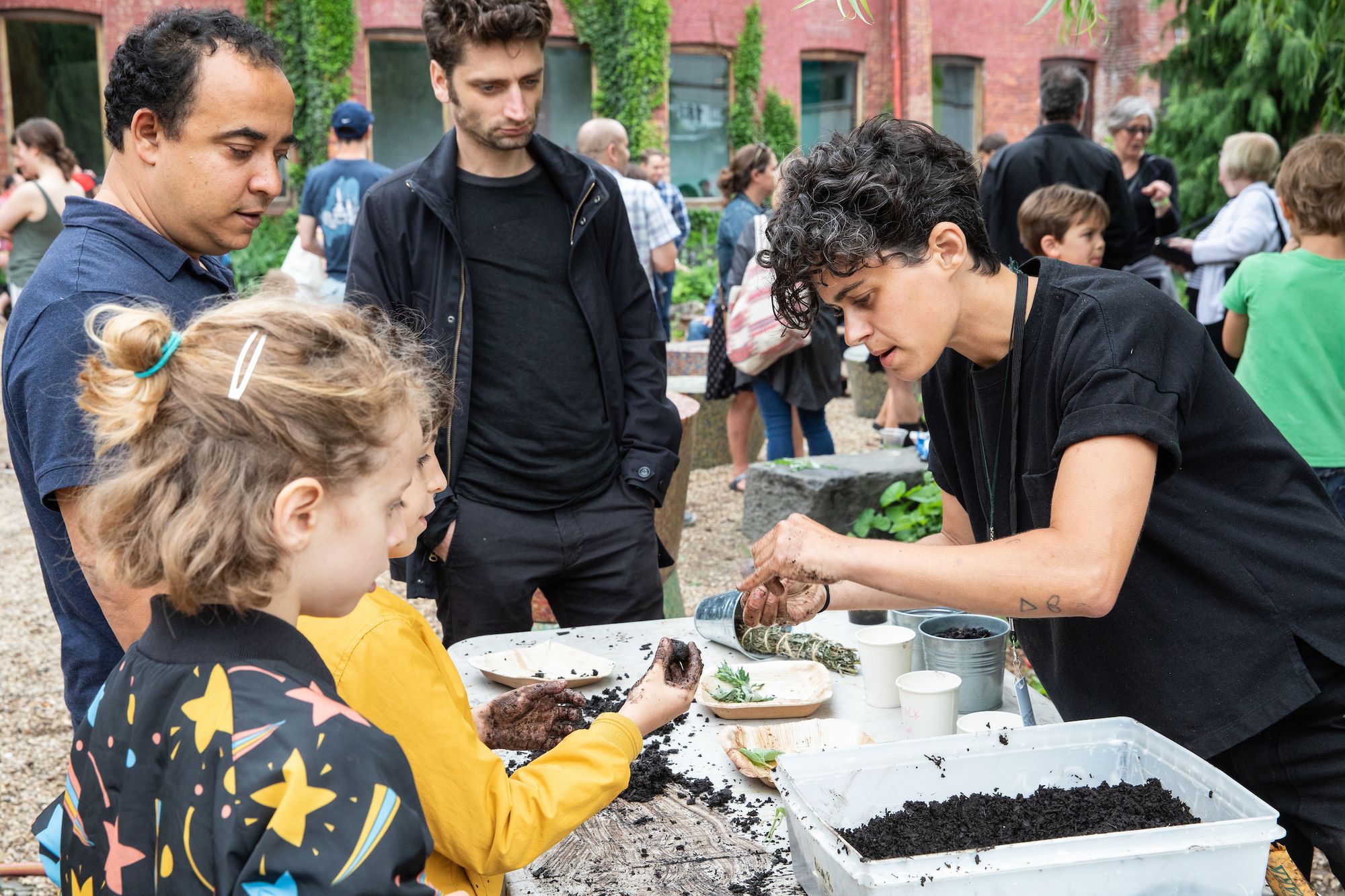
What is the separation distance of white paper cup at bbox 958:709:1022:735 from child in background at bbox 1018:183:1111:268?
305cm

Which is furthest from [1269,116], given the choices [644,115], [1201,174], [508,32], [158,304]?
[158,304]

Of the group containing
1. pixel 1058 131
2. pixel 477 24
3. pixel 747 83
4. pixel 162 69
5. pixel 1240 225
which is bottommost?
pixel 1240 225

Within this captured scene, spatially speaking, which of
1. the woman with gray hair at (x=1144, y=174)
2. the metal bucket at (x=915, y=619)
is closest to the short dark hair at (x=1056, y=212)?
the woman with gray hair at (x=1144, y=174)

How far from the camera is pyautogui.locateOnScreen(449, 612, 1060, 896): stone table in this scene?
153 centimetres

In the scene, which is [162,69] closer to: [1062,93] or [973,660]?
[973,660]

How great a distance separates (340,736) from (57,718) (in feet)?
12.4

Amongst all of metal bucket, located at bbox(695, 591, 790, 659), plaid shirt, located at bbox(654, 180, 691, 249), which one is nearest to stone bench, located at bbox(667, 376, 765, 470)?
plaid shirt, located at bbox(654, 180, 691, 249)

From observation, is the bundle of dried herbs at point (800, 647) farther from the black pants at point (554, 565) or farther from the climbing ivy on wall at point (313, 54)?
the climbing ivy on wall at point (313, 54)

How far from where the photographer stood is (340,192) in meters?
6.31

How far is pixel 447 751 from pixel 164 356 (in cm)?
58

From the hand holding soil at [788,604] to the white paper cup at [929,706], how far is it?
21 centimetres

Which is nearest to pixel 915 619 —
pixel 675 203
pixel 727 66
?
pixel 675 203

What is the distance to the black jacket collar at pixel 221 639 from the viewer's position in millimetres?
1107

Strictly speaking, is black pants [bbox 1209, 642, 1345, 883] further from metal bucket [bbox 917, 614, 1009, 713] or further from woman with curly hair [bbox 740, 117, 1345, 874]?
metal bucket [bbox 917, 614, 1009, 713]
